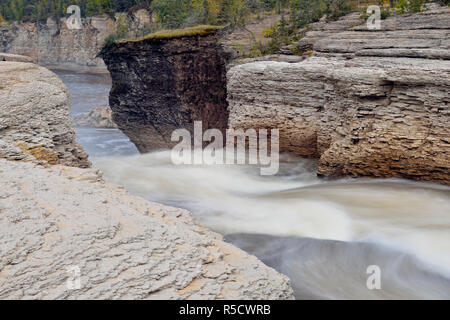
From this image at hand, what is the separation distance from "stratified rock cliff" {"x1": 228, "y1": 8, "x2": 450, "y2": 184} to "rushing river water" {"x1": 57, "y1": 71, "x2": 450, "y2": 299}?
2.11ft

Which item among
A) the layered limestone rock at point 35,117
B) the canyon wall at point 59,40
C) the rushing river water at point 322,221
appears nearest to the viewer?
the rushing river water at point 322,221

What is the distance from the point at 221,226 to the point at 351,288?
8.73 ft

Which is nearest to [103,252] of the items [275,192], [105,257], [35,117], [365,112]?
[105,257]

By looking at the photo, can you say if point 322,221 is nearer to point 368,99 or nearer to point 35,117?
point 368,99

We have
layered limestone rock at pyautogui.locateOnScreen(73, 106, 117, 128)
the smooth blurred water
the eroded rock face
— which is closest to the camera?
the smooth blurred water

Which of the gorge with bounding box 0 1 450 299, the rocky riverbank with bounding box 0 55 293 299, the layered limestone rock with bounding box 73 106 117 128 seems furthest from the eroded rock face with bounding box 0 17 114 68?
the rocky riverbank with bounding box 0 55 293 299

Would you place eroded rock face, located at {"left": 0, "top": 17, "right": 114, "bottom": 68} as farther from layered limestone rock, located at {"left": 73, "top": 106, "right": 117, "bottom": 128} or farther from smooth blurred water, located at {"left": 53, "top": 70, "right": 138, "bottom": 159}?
layered limestone rock, located at {"left": 73, "top": 106, "right": 117, "bottom": 128}

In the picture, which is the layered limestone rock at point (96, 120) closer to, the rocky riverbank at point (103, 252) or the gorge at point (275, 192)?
the gorge at point (275, 192)

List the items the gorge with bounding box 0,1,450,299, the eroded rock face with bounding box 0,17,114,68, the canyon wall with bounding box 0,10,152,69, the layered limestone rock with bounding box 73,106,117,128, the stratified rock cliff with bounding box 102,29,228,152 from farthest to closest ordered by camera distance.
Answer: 1. the eroded rock face with bounding box 0,17,114,68
2. the canyon wall with bounding box 0,10,152,69
3. the layered limestone rock with bounding box 73,106,117,128
4. the stratified rock cliff with bounding box 102,29,228,152
5. the gorge with bounding box 0,1,450,299

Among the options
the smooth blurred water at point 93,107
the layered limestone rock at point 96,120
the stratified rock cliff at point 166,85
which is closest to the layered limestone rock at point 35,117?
the smooth blurred water at point 93,107

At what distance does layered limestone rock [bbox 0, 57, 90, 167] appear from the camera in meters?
7.77

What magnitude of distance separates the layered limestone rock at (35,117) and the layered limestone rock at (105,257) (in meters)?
2.68

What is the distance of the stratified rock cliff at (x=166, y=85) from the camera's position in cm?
1894

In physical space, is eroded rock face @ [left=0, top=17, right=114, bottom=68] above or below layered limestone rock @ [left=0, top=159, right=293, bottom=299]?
above
